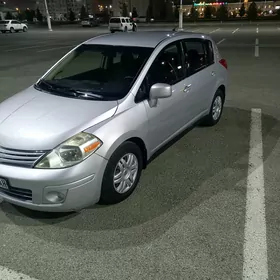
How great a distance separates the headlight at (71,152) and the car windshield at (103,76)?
0.67 m

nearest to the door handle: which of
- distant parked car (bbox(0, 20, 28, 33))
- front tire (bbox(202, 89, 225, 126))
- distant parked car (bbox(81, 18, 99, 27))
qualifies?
front tire (bbox(202, 89, 225, 126))

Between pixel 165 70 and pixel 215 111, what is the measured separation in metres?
1.83

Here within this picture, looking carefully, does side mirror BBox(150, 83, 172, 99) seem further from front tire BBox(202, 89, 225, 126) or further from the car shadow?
front tire BBox(202, 89, 225, 126)

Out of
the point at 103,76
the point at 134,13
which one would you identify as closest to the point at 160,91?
the point at 103,76

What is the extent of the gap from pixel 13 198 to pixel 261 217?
7.75 ft

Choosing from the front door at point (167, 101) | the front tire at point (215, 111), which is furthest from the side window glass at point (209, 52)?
the front door at point (167, 101)

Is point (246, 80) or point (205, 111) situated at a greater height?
point (205, 111)

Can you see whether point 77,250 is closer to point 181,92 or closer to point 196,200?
point 196,200

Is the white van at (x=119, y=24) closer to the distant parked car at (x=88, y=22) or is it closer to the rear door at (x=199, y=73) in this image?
the distant parked car at (x=88, y=22)

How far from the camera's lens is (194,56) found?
14.5 feet

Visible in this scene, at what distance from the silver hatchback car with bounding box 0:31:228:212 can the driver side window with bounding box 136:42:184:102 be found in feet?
0.04

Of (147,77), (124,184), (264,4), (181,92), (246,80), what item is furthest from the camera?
(264,4)

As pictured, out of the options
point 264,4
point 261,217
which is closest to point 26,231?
point 261,217

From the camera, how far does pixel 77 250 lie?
2.59 m
